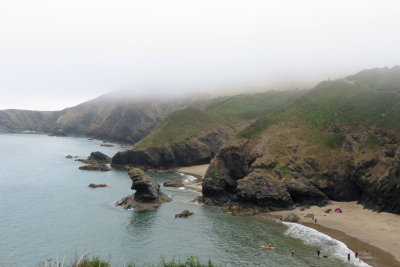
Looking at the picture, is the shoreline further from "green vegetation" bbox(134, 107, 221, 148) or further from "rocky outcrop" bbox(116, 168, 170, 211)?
"green vegetation" bbox(134, 107, 221, 148)

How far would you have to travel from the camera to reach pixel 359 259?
4472cm

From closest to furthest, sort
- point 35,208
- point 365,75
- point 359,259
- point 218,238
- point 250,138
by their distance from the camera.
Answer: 1. point 359,259
2. point 218,238
3. point 35,208
4. point 250,138
5. point 365,75

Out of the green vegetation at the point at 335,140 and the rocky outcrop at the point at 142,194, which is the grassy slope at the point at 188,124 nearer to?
the rocky outcrop at the point at 142,194

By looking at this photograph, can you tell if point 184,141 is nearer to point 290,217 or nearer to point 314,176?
point 314,176

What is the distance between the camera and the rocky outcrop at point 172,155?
140 m

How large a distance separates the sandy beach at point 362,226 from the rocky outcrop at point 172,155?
79.4m

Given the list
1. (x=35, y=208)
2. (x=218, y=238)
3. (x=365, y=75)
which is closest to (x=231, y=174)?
(x=218, y=238)

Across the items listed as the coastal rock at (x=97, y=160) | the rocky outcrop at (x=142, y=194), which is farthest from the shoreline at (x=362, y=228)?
the coastal rock at (x=97, y=160)

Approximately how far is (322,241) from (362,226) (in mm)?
10146

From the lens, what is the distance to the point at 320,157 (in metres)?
78.9

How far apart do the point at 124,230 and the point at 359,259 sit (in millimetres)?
39986

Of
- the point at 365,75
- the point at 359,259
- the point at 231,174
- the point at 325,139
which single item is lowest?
the point at 359,259

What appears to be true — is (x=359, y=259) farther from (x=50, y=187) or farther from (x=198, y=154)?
(x=198, y=154)

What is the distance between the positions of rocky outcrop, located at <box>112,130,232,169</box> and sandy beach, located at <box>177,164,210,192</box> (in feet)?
14.5
